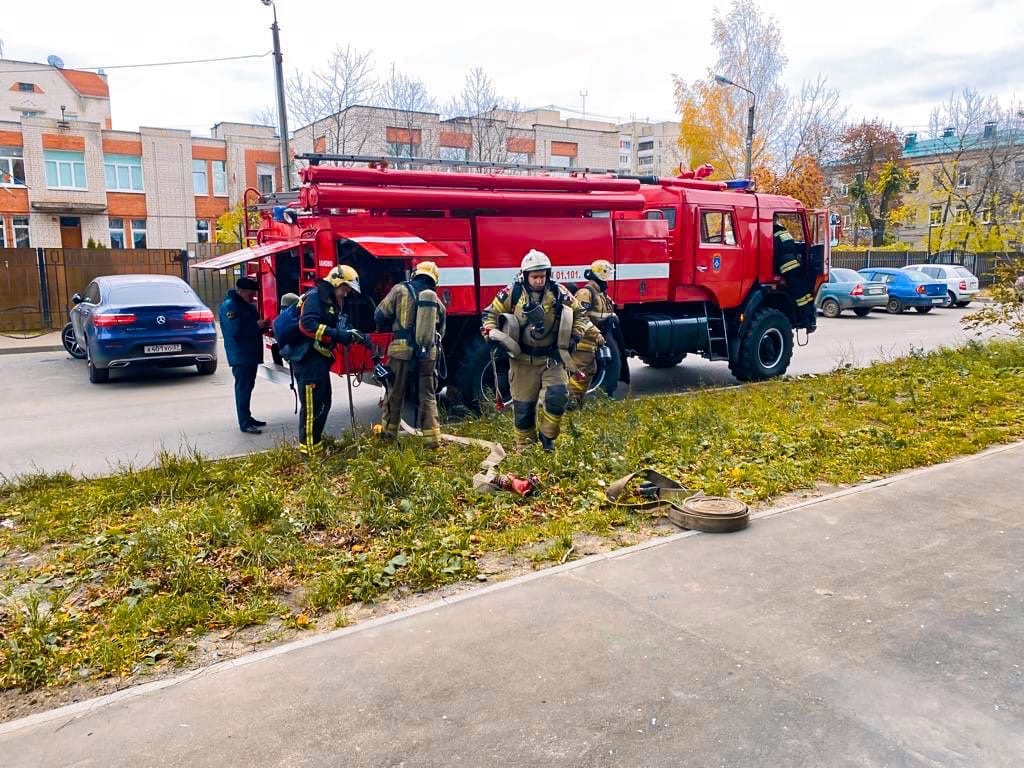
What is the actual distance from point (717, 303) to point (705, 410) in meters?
3.25

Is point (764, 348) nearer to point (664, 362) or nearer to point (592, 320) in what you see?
point (664, 362)

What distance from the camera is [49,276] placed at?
68.0 ft

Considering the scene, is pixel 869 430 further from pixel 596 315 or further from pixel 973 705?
pixel 973 705

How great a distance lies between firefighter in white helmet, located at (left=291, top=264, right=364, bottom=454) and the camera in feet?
23.4

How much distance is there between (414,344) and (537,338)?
3.78 feet

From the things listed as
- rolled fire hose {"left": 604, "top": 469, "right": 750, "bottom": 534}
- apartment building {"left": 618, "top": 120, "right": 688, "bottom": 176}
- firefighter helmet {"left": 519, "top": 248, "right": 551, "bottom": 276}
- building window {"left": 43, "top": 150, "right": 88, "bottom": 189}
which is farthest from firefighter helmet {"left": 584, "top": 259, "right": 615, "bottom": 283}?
apartment building {"left": 618, "top": 120, "right": 688, "bottom": 176}

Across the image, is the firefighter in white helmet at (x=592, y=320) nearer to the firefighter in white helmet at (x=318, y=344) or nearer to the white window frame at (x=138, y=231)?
the firefighter in white helmet at (x=318, y=344)

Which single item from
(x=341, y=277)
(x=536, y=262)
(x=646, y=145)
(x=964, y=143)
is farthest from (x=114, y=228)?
(x=646, y=145)

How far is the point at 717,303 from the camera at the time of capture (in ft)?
38.0

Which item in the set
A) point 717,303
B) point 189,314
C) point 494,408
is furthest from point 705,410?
point 189,314

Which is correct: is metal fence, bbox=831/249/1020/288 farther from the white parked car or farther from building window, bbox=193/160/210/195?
building window, bbox=193/160/210/195

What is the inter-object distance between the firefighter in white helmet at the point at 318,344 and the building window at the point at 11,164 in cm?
3771

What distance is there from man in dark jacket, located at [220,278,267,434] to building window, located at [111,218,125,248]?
37170mm

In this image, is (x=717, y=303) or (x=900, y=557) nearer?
(x=900, y=557)
